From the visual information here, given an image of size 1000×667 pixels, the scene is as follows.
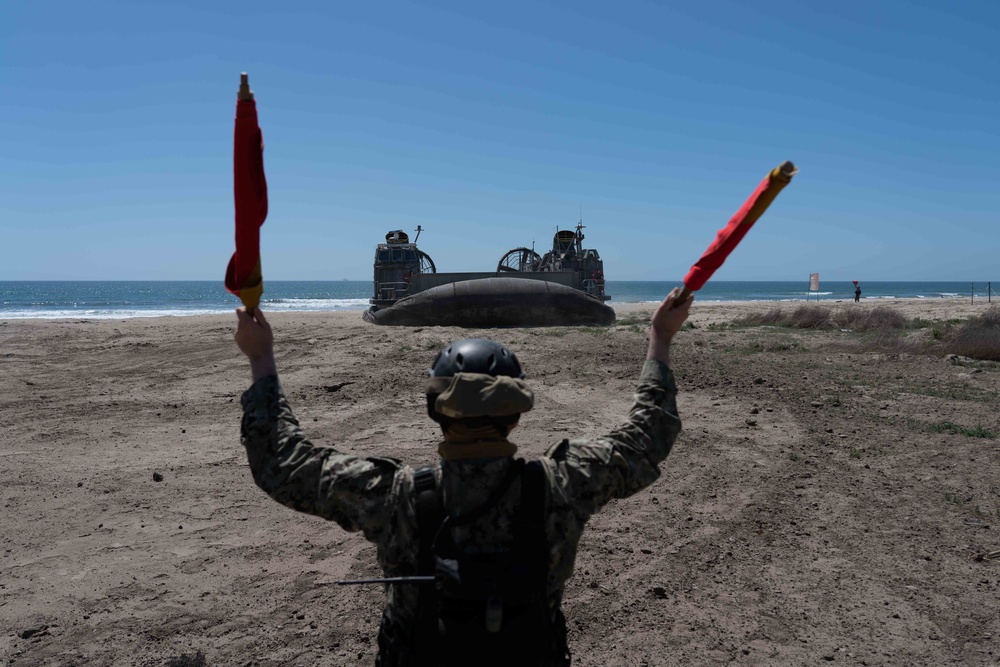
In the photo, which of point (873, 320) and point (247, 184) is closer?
point (247, 184)

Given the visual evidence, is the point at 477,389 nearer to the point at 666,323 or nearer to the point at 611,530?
the point at 666,323

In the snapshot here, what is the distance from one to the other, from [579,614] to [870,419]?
598 cm

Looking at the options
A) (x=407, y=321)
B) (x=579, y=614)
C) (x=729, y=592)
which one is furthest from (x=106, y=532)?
(x=407, y=321)

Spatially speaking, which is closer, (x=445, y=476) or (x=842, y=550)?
(x=445, y=476)

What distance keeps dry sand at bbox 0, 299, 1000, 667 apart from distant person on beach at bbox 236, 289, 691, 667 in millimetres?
2179

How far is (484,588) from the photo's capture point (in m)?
1.73

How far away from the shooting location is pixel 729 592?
4402mm

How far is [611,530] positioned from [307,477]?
3838 mm

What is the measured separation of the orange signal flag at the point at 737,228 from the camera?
1.87 metres

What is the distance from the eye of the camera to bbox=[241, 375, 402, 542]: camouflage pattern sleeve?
1904 mm

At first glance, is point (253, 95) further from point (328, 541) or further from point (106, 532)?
point (106, 532)

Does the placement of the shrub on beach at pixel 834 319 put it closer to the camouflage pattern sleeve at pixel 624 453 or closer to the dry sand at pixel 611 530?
the dry sand at pixel 611 530

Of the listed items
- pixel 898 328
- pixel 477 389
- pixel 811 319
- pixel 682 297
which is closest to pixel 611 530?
pixel 682 297

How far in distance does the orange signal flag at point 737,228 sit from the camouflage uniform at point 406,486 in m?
0.42
